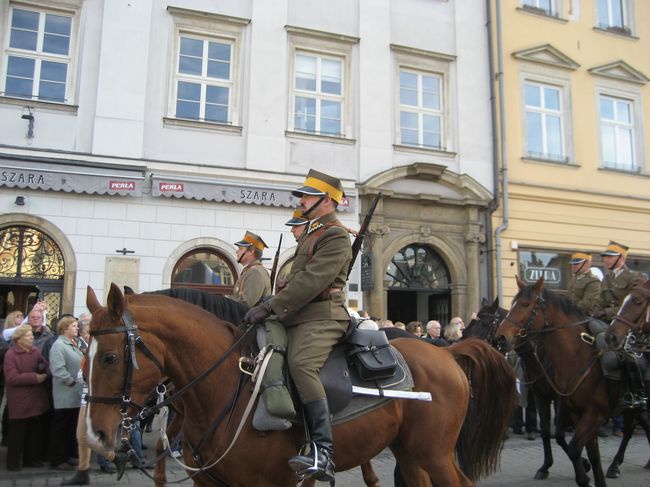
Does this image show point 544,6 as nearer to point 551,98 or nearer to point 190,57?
point 551,98

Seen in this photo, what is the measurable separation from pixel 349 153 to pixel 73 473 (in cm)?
880

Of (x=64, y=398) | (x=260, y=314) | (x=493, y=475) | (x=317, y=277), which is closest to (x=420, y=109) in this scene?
(x=493, y=475)

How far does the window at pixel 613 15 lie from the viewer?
17.1 m

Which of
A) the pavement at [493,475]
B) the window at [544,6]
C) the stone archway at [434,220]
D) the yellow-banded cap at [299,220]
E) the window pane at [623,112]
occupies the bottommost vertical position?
the pavement at [493,475]

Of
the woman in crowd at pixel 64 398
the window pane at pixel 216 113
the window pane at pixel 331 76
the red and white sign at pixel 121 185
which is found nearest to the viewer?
the woman in crowd at pixel 64 398

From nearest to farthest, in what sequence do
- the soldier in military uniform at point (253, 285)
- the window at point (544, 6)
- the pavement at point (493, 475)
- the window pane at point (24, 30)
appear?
the soldier in military uniform at point (253, 285) → the pavement at point (493, 475) → the window pane at point (24, 30) → the window at point (544, 6)

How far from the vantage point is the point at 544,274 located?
49.1ft

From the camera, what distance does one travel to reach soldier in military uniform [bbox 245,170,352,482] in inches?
135

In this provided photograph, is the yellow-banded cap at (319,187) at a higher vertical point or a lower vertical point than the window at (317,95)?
lower

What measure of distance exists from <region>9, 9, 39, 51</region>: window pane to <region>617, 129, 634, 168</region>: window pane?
14904 mm

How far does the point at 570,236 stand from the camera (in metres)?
15.3

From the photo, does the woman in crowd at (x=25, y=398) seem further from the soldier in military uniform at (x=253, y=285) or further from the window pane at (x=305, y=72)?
the window pane at (x=305, y=72)

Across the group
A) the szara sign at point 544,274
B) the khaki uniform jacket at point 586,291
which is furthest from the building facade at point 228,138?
the khaki uniform jacket at point 586,291

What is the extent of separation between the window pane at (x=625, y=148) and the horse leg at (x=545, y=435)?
11332 mm
